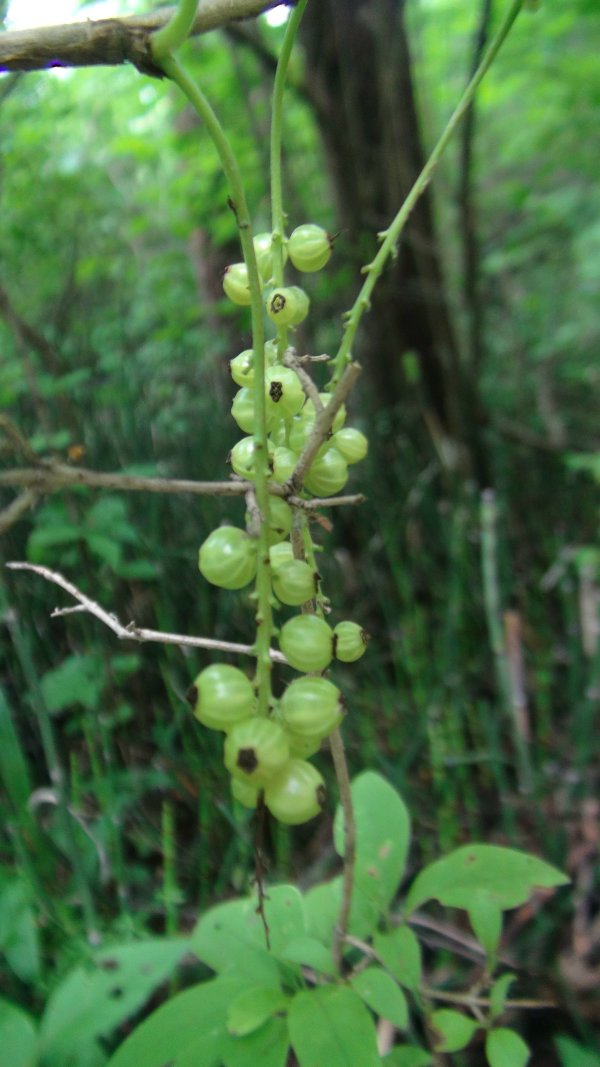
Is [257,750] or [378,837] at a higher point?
[257,750]

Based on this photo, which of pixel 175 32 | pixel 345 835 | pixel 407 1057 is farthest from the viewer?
pixel 407 1057

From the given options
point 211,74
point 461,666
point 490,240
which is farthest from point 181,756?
point 490,240

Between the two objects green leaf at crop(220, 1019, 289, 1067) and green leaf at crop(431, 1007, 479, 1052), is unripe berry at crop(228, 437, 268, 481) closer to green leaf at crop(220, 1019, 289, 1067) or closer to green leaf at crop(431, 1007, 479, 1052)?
green leaf at crop(220, 1019, 289, 1067)

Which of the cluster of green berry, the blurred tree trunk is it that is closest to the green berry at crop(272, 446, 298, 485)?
the cluster of green berry

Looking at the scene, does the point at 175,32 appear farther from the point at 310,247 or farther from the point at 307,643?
the point at 307,643

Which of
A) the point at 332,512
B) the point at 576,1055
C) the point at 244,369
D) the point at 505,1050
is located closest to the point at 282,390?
the point at 244,369

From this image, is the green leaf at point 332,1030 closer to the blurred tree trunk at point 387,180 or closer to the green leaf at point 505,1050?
the green leaf at point 505,1050
